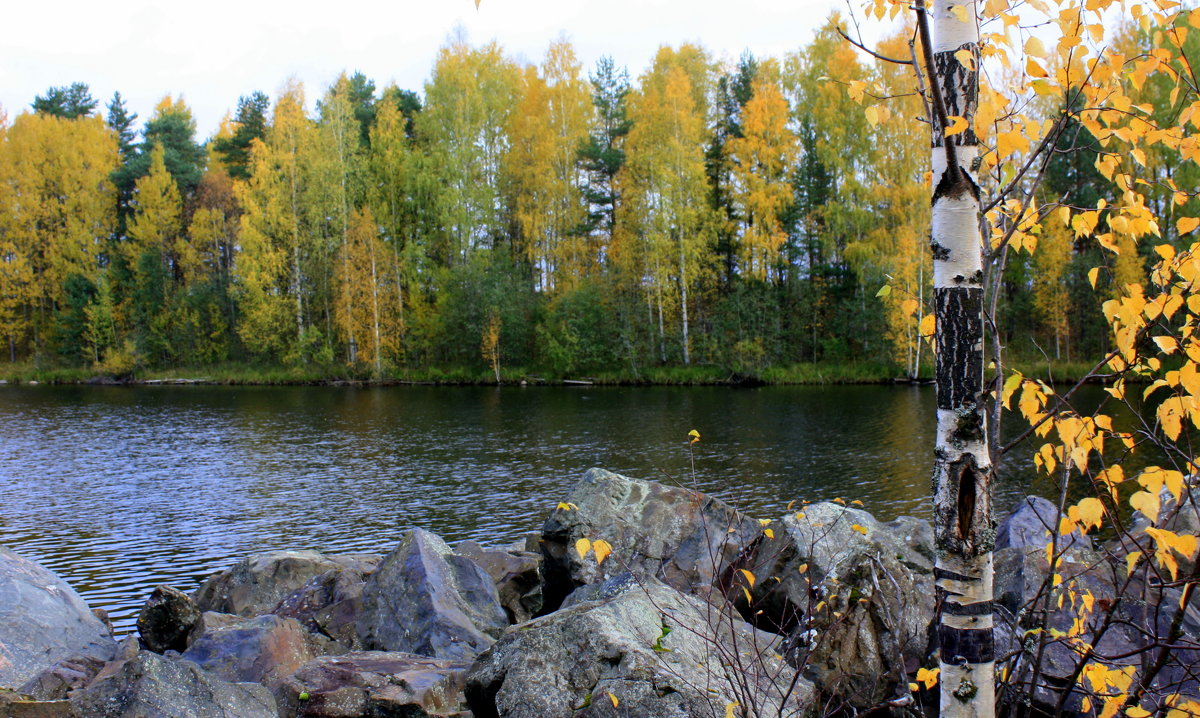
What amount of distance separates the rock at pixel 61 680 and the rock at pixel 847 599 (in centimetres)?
438

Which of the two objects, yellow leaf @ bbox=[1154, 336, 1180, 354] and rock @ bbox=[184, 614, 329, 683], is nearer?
yellow leaf @ bbox=[1154, 336, 1180, 354]

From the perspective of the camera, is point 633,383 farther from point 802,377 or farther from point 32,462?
point 32,462

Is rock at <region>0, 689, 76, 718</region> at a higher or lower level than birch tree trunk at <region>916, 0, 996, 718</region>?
lower

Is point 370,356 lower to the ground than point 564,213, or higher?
lower

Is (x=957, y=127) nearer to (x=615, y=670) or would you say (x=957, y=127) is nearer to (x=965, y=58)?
(x=965, y=58)

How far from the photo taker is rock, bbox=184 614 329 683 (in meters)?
6.51

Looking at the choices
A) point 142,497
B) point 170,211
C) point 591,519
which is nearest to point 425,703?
point 591,519

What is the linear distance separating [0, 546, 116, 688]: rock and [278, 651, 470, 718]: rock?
221cm

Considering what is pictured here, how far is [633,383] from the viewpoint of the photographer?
41094 millimetres

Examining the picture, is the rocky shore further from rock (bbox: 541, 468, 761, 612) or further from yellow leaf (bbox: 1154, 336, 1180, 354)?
yellow leaf (bbox: 1154, 336, 1180, 354)

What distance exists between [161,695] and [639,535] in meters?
5.00

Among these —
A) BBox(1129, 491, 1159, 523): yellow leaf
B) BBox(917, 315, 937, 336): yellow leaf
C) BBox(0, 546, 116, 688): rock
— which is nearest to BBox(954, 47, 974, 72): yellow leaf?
BBox(917, 315, 937, 336): yellow leaf

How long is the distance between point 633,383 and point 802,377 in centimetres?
834

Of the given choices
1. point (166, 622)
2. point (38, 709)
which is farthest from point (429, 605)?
point (38, 709)
